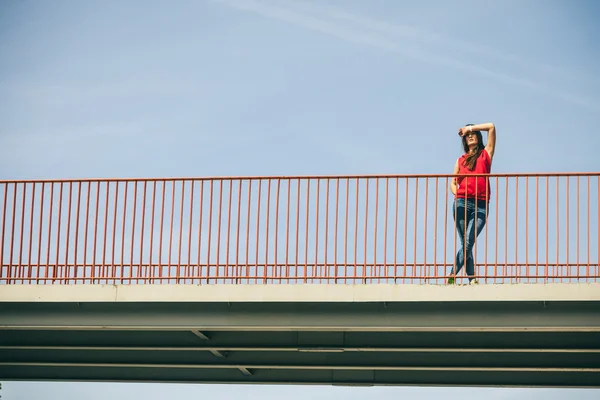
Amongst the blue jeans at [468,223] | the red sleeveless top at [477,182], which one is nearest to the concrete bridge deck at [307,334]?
the blue jeans at [468,223]

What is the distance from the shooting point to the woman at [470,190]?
1716cm

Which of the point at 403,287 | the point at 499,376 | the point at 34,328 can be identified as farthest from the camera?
the point at 499,376

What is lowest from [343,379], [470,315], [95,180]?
[343,379]

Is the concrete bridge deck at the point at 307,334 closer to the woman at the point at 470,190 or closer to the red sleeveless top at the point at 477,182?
the woman at the point at 470,190

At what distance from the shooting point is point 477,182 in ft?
57.3

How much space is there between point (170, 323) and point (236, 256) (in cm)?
134

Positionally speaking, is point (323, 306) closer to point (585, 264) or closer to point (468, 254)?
point (468, 254)

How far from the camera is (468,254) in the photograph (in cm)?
1711

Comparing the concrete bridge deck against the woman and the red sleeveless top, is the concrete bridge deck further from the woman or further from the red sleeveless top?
the red sleeveless top

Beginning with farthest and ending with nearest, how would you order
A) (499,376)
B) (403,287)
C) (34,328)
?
(499,376), (34,328), (403,287)

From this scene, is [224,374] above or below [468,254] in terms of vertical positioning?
below

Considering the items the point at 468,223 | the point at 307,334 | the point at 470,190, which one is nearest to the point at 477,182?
the point at 470,190

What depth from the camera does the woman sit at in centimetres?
1716

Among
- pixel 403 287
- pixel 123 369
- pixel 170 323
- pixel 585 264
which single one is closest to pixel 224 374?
pixel 123 369
